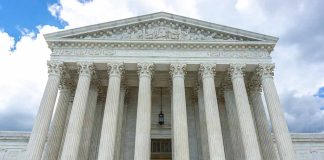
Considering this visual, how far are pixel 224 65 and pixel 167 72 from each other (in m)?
5.11

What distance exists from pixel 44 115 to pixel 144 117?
7158mm

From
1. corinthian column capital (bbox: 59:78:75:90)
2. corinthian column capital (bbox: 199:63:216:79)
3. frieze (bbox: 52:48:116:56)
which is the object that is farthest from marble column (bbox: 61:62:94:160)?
corinthian column capital (bbox: 199:63:216:79)

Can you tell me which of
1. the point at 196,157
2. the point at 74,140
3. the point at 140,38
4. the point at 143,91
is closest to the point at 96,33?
the point at 140,38

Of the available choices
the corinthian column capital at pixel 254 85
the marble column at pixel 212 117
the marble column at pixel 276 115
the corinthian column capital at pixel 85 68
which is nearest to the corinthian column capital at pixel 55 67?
the corinthian column capital at pixel 85 68

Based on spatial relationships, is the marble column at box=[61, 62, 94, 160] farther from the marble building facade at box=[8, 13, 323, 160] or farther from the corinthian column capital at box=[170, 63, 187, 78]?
the corinthian column capital at box=[170, 63, 187, 78]

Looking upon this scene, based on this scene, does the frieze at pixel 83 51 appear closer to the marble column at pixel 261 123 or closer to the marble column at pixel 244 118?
the marble column at pixel 244 118

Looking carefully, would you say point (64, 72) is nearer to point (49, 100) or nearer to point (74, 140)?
point (49, 100)

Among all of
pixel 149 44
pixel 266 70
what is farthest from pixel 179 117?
pixel 266 70

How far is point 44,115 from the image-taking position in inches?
790

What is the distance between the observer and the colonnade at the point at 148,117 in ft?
62.5

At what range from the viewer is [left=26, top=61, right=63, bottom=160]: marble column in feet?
61.9

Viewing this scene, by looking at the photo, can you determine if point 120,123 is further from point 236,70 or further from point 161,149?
point 236,70

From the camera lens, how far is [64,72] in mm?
23109

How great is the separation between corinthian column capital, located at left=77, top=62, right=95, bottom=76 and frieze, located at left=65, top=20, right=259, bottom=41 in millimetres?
2611
